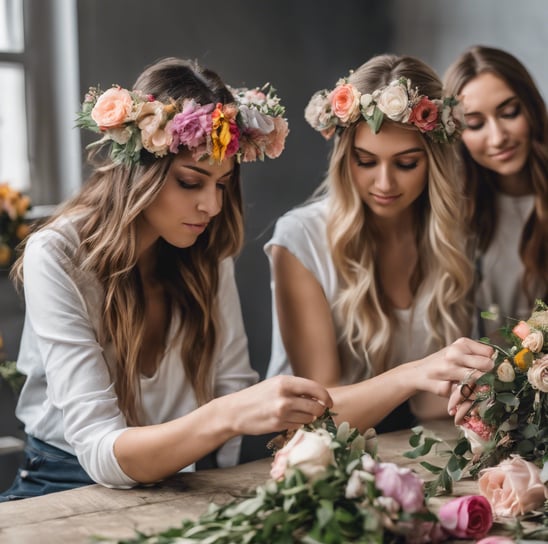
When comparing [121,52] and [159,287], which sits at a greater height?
[121,52]

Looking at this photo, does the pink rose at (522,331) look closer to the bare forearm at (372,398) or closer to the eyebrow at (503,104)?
the bare forearm at (372,398)

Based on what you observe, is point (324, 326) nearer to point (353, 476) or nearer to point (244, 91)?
point (244, 91)

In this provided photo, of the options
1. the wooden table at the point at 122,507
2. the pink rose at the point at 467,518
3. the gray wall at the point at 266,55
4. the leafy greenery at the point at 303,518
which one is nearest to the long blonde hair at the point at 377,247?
the wooden table at the point at 122,507

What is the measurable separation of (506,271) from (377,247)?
0.58 m

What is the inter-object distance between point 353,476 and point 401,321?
1.32 meters

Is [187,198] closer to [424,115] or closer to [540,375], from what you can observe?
[424,115]

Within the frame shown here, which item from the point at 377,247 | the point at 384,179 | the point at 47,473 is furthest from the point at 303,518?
the point at 377,247

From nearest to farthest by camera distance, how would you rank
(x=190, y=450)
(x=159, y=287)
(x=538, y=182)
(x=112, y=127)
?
(x=190, y=450), (x=112, y=127), (x=159, y=287), (x=538, y=182)

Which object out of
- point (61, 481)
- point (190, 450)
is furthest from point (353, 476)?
point (61, 481)

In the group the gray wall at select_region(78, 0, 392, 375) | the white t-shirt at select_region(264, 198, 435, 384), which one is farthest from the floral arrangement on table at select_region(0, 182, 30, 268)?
the white t-shirt at select_region(264, 198, 435, 384)

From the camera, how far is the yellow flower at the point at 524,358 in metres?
1.56

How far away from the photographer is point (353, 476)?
1.29 meters

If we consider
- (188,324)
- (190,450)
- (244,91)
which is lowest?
(190,450)

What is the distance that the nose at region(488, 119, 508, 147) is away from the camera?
2826 mm
